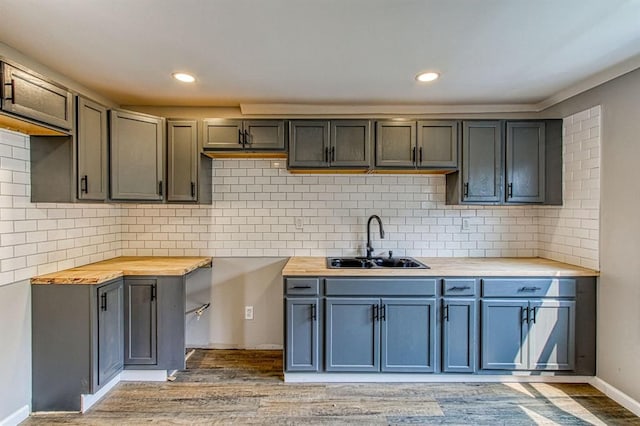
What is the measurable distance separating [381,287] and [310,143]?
1349 mm

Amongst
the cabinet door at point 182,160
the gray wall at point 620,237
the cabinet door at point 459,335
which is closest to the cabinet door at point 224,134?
the cabinet door at point 182,160

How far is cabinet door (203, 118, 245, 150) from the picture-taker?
2.93m

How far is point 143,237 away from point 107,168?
0.88 meters

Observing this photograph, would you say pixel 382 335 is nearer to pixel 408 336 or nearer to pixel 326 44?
pixel 408 336

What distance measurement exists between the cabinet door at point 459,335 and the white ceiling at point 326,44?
1731 mm

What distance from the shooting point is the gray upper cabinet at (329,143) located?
291cm

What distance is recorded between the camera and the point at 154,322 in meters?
2.61

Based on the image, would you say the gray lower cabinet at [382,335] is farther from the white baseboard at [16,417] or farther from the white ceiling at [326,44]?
the white baseboard at [16,417]

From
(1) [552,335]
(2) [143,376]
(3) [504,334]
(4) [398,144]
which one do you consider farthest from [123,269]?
(1) [552,335]

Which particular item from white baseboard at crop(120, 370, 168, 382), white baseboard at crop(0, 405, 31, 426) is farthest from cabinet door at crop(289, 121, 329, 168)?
white baseboard at crop(0, 405, 31, 426)

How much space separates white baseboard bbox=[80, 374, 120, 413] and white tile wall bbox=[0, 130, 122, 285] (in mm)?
914

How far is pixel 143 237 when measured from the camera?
3.26m

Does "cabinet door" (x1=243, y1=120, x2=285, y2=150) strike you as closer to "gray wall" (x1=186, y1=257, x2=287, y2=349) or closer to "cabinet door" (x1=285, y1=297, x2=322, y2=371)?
"gray wall" (x1=186, y1=257, x2=287, y2=349)

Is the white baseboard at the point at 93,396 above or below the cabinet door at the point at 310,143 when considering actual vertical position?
below
